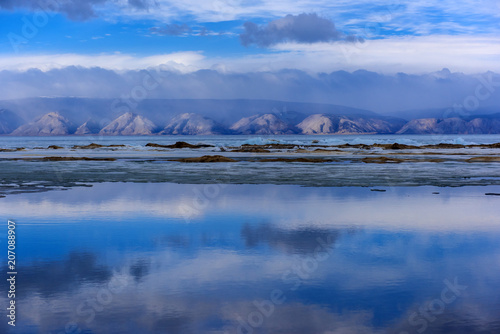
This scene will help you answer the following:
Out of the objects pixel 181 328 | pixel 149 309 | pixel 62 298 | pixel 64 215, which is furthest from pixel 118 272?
pixel 64 215

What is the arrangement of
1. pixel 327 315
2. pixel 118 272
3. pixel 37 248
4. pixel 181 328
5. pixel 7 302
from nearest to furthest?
pixel 181 328 → pixel 327 315 → pixel 7 302 → pixel 118 272 → pixel 37 248

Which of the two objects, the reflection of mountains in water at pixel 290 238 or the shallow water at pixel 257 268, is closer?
the shallow water at pixel 257 268

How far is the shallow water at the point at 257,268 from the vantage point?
7105 millimetres

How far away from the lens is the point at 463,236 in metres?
13.0

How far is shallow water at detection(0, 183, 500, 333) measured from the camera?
280 inches

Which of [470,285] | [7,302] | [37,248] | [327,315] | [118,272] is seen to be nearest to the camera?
[327,315]

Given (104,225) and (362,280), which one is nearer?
(362,280)

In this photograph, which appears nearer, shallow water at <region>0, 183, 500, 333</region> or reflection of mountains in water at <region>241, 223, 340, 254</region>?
shallow water at <region>0, 183, 500, 333</region>

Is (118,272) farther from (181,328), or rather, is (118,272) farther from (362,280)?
(362,280)

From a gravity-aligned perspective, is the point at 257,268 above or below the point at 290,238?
above

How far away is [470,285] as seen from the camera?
8695 mm

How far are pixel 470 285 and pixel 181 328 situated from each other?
16.8 feet

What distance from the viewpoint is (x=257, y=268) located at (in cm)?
975

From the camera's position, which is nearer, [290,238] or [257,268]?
[257,268]
